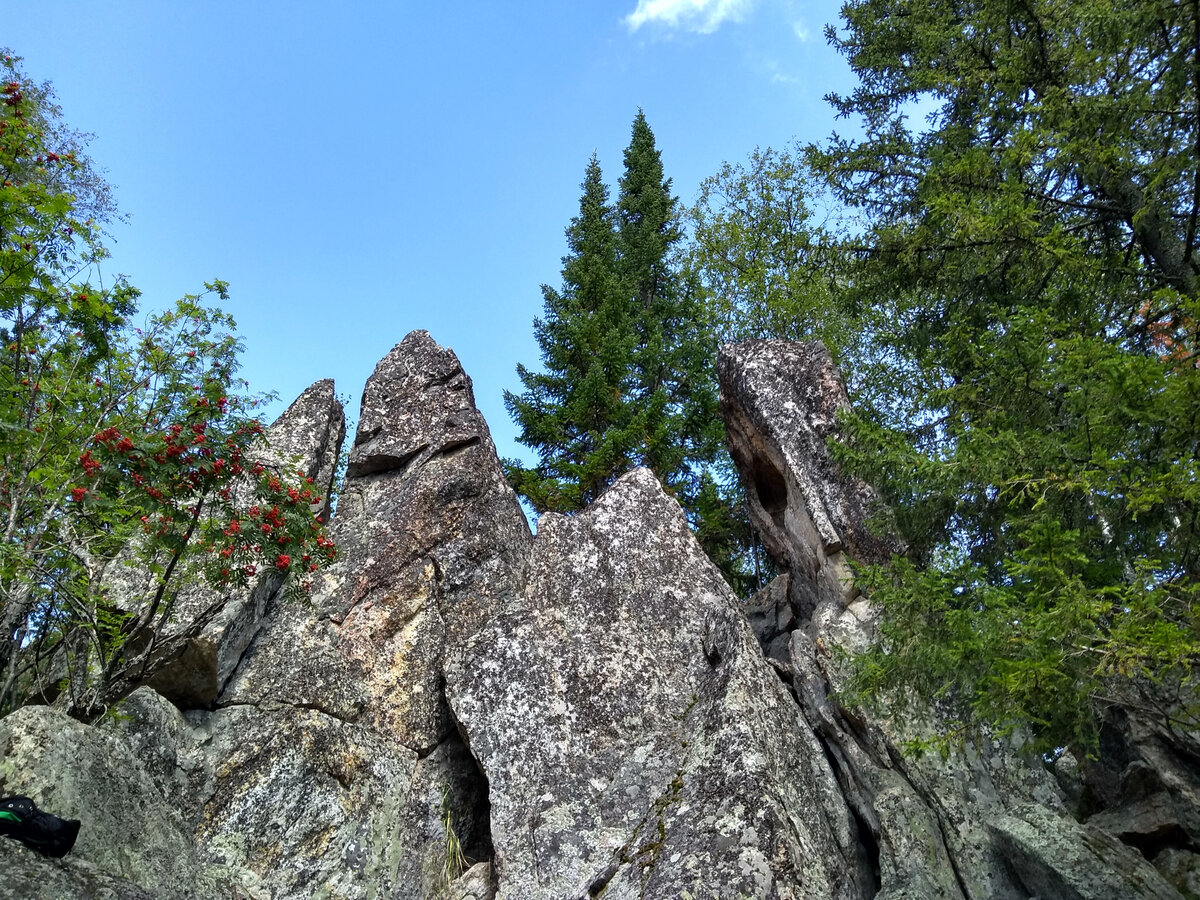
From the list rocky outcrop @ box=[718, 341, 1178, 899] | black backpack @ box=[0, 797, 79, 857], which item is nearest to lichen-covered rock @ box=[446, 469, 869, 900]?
rocky outcrop @ box=[718, 341, 1178, 899]

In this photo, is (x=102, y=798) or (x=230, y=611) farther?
(x=230, y=611)

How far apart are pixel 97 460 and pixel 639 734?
688cm

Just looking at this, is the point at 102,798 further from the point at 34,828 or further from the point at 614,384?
the point at 614,384

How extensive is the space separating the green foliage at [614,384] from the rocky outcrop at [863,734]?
2.72m

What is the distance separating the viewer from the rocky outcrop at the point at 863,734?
8914 millimetres

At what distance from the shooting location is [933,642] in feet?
26.6

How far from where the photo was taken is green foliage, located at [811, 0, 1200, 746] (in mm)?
6973

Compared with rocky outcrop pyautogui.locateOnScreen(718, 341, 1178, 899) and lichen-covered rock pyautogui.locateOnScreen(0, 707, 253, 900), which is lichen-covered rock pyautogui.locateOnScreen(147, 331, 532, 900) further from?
rocky outcrop pyautogui.locateOnScreen(718, 341, 1178, 899)

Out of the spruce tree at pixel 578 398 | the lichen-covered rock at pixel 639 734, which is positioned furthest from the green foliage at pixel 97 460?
the spruce tree at pixel 578 398

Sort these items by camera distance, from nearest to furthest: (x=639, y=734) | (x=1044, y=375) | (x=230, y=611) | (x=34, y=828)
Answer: (x=34, y=828)
(x=1044, y=375)
(x=639, y=734)
(x=230, y=611)

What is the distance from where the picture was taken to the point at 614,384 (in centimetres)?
1909

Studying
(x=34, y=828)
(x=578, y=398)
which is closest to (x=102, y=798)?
(x=34, y=828)

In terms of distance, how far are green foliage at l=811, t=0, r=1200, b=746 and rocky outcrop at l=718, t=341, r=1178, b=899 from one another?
0.95 metres

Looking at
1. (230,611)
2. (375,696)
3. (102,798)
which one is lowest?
(102,798)
